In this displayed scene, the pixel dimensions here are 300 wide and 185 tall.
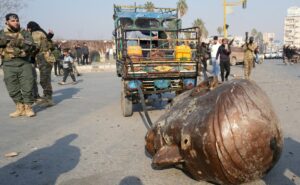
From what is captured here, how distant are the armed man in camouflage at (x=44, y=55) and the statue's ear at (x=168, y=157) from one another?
5921mm

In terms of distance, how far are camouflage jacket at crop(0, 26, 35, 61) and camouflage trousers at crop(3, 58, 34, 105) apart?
0.59 ft

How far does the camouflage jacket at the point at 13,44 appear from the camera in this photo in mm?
6787

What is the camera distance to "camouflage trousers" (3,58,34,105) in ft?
23.2

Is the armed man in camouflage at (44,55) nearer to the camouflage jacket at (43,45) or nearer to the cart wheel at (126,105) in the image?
the camouflage jacket at (43,45)

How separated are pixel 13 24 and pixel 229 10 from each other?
2152 cm

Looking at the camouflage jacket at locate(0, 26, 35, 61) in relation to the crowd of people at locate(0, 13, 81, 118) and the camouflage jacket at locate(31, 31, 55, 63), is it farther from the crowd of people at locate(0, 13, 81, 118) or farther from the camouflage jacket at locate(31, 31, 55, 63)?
the camouflage jacket at locate(31, 31, 55, 63)

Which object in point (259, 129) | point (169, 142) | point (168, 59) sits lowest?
point (169, 142)

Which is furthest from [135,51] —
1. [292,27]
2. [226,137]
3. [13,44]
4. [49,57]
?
[292,27]

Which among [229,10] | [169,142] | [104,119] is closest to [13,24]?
[104,119]

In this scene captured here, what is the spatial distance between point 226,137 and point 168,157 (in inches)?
27.8

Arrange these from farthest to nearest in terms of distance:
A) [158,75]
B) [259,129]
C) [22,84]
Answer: [22,84] < [158,75] < [259,129]

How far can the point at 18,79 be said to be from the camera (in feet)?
23.8

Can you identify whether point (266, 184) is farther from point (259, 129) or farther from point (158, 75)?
point (158, 75)

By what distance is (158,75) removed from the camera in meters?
6.70
